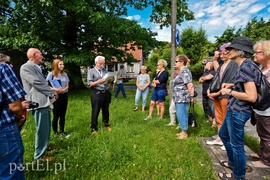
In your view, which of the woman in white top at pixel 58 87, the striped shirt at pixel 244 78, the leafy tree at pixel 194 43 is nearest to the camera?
the striped shirt at pixel 244 78

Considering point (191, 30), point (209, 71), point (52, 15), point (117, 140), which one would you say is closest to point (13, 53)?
point (52, 15)

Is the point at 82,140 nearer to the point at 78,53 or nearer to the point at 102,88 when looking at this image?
the point at 102,88

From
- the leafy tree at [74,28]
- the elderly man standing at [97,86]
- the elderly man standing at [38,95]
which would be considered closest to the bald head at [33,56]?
the elderly man standing at [38,95]

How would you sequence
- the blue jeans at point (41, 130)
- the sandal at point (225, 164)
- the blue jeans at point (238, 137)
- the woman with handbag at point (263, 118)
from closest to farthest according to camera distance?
1. the blue jeans at point (238, 137)
2. the woman with handbag at point (263, 118)
3. the sandal at point (225, 164)
4. the blue jeans at point (41, 130)

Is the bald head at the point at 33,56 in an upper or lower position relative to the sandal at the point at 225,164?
upper

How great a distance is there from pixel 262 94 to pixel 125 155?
2.35 metres

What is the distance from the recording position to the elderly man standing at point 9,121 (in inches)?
66.1

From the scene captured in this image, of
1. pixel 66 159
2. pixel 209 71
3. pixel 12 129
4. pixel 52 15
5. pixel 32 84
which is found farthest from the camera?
pixel 52 15

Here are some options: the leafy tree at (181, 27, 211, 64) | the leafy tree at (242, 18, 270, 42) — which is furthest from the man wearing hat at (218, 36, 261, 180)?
the leafy tree at (181, 27, 211, 64)

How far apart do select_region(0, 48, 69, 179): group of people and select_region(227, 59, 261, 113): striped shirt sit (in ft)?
7.95

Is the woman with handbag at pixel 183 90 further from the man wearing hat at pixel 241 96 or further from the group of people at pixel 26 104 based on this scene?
the group of people at pixel 26 104

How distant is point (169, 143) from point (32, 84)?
290 cm

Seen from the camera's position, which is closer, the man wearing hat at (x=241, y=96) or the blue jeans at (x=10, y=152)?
the blue jeans at (x=10, y=152)

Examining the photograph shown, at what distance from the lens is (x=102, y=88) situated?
15.1ft
